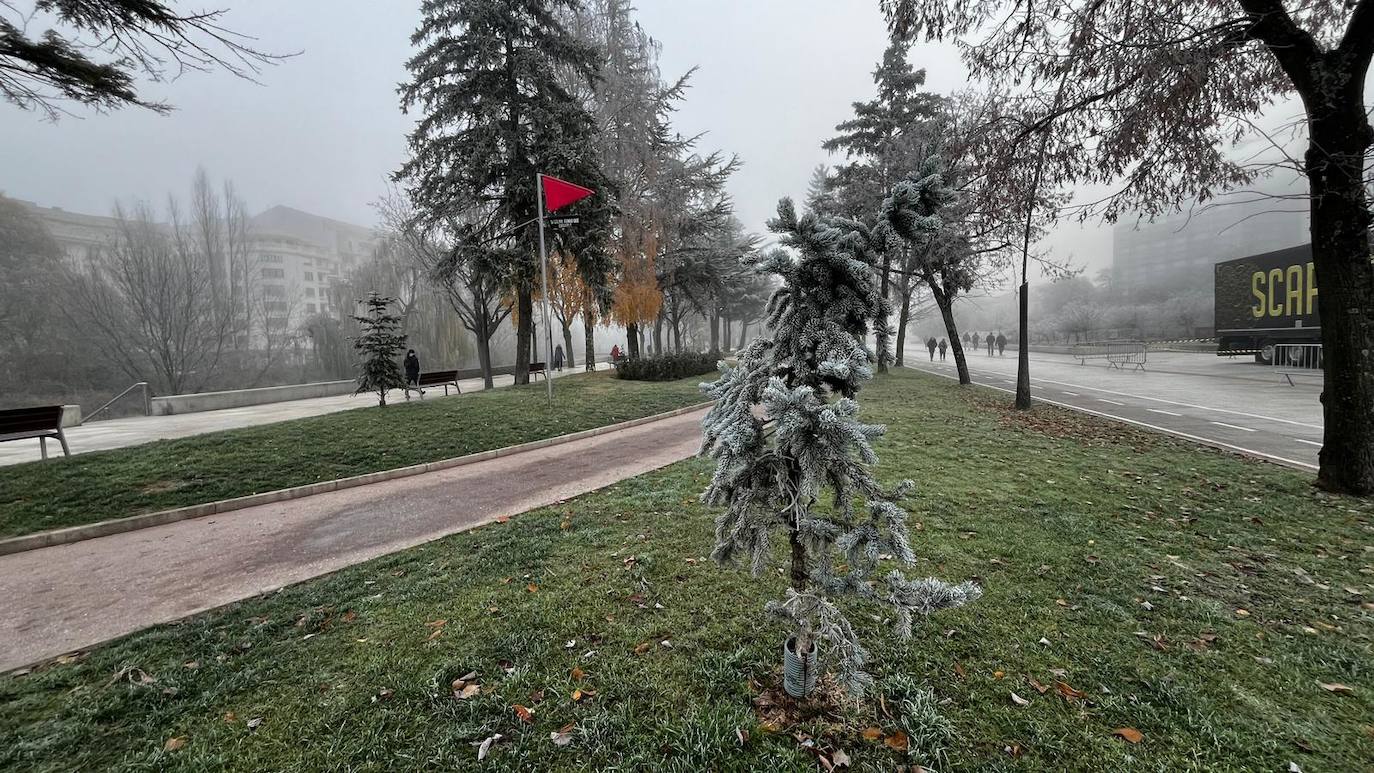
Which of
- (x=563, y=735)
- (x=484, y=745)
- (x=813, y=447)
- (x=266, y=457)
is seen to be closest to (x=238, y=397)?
(x=266, y=457)

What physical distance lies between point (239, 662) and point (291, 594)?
98 cm

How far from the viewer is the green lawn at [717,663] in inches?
86.0

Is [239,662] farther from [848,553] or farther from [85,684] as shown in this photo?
[848,553]

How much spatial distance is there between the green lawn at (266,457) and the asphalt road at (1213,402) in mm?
11128

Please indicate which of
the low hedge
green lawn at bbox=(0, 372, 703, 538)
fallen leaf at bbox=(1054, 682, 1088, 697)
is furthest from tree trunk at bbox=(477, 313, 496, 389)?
fallen leaf at bbox=(1054, 682, 1088, 697)

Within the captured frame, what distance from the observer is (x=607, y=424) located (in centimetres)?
1108

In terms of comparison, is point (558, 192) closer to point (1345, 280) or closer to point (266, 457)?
point (266, 457)

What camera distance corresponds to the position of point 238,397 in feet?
59.3

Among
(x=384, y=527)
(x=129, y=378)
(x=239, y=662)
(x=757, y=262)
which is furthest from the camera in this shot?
(x=129, y=378)

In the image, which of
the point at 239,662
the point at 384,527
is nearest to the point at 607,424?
the point at 384,527

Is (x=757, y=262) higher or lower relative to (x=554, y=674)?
higher

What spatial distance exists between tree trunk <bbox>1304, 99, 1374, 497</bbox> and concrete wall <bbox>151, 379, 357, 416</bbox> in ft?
86.2

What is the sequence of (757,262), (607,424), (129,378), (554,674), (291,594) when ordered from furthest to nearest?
(129,378) < (607,424) < (291,594) < (554,674) < (757,262)

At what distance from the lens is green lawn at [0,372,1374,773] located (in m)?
2.19
